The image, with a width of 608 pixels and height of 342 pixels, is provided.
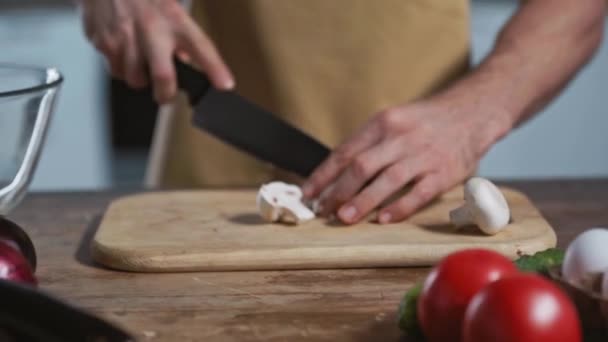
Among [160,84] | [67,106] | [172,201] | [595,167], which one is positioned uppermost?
[160,84]

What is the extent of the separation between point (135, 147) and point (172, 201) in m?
1.75

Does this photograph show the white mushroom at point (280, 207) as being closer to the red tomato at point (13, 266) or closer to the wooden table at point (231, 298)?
the wooden table at point (231, 298)

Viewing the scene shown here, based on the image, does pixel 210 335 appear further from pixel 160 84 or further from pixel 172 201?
pixel 160 84

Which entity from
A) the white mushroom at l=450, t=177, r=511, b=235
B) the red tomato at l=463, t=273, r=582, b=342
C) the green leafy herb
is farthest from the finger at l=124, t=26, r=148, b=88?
the red tomato at l=463, t=273, r=582, b=342

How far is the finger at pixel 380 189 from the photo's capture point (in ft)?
3.90

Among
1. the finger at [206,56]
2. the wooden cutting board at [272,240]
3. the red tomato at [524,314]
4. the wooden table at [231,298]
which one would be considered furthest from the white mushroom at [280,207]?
the red tomato at [524,314]

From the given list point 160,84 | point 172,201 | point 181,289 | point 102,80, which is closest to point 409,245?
point 181,289

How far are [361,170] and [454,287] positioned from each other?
0.47 m

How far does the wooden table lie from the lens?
88 cm

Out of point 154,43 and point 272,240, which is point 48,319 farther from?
point 154,43

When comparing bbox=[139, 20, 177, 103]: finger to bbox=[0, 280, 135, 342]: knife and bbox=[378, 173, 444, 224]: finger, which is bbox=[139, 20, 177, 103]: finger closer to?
bbox=[378, 173, 444, 224]: finger

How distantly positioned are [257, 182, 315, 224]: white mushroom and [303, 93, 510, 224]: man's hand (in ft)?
0.14

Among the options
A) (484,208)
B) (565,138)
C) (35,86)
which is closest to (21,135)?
(35,86)

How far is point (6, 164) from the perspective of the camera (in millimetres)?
1148
